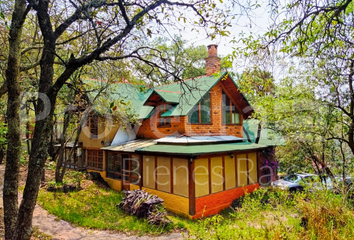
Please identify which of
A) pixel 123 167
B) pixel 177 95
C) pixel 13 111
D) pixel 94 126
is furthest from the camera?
pixel 94 126

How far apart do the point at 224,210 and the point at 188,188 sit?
7.84 feet

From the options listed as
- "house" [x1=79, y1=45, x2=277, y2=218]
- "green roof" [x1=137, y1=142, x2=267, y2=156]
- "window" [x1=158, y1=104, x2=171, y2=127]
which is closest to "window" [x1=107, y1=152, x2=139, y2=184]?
"house" [x1=79, y1=45, x2=277, y2=218]

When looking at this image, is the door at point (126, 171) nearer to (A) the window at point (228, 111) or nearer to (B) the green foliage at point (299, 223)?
(A) the window at point (228, 111)

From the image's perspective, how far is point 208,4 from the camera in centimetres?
525

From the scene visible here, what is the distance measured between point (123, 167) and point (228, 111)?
7.19 metres

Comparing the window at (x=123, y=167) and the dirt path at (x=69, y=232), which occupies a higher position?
the window at (x=123, y=167)

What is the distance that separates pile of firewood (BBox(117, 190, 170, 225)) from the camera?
879cm

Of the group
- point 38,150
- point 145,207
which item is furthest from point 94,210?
point 38,150

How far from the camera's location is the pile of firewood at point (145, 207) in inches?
346

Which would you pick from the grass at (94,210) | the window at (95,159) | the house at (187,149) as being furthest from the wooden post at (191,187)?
the window at (95,159)

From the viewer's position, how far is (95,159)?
16078mm

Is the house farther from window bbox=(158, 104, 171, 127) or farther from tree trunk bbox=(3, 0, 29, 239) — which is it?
tree trunk bbox=(3, 0, 29, 239)

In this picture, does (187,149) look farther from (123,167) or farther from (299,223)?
(299,223)

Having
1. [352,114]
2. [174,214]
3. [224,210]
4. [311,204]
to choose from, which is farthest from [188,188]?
[352,114]
